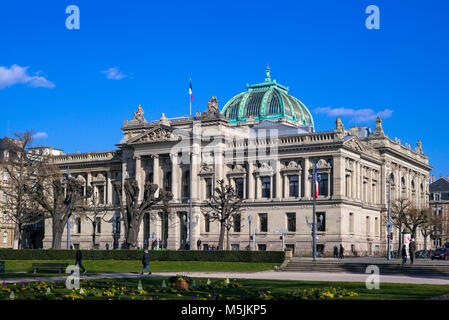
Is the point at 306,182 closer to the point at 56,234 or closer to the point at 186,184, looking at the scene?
Answer: the point at 186,184

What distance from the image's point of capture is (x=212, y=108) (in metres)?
97.6

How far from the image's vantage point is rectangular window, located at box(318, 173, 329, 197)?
9075cm

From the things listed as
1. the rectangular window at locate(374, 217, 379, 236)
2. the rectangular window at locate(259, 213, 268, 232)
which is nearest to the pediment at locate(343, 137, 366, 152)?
the rectangular window at locate(374, 217, 379, 236)

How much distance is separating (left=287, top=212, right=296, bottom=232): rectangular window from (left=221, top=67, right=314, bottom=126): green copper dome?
949 inches

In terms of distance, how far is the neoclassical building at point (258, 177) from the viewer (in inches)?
3565

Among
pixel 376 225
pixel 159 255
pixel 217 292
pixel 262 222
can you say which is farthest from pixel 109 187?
pixel 217 292

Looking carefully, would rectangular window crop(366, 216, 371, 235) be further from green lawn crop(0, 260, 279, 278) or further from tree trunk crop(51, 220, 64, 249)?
tree trunk crop(51, 220, 64, 249)

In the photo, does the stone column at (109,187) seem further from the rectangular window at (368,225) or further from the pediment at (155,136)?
the rectangular window at (368,225)

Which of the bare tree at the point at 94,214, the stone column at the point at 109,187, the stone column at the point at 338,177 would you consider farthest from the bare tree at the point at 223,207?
the stone column at the point at 109,187

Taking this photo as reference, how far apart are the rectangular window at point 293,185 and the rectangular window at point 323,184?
11.4ft

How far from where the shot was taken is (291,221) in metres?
92.9

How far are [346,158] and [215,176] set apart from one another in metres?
18.7
